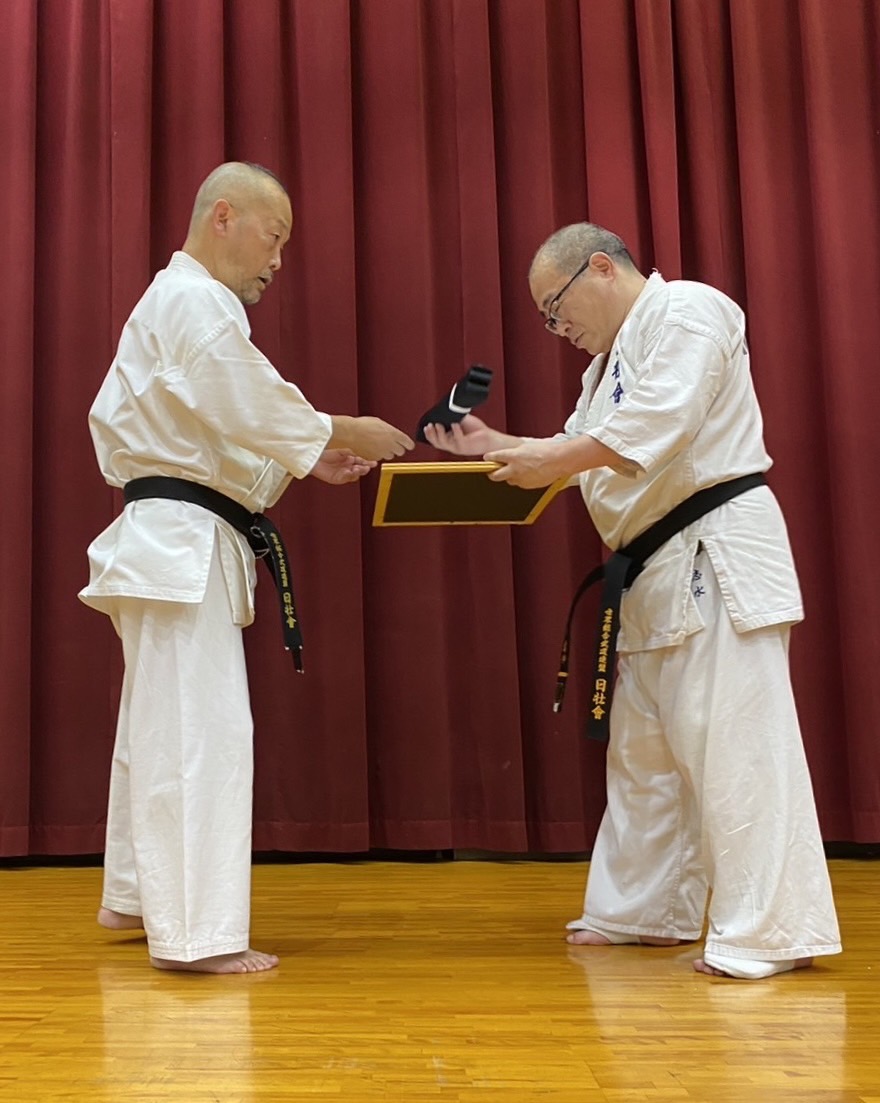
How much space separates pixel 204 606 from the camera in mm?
2342

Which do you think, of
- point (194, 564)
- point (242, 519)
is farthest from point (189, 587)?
point (242, 519)

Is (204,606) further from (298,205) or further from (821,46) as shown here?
(821,46)

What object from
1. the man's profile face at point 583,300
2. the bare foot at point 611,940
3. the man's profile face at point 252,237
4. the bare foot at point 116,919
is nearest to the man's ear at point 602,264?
the man's profile face at point 583,300

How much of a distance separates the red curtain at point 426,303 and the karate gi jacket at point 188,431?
134 cm

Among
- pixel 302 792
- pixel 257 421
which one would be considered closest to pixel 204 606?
pixel 257 421

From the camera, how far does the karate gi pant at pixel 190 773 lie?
7.31 ft

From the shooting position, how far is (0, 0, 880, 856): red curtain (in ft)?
12.2

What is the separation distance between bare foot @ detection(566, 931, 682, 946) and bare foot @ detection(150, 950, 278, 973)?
65 cm

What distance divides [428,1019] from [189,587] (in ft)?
3.02

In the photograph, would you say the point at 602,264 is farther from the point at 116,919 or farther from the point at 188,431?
the point at 116,919

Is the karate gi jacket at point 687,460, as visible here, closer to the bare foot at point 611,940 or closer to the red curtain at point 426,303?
the bare foot at point 611,940

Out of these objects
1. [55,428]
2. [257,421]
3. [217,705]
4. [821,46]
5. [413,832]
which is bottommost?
[413,832]

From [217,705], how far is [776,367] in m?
2.29

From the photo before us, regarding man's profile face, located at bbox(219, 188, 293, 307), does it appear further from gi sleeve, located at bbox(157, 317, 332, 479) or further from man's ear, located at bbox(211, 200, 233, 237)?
gi sleeve, located at bbox(157, 317, 332, 479)
